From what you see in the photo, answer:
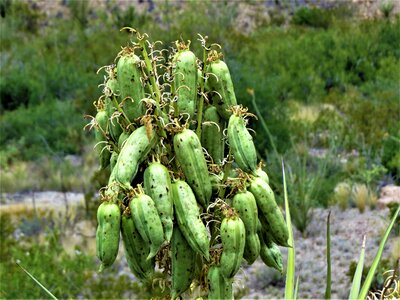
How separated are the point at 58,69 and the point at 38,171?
371cm

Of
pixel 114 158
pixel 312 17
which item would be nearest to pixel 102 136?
pixel 114 158

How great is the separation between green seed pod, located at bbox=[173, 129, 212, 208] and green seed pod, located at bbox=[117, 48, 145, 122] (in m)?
0.13

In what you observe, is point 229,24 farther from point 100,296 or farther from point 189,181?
point 189,181

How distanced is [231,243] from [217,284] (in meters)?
0.13

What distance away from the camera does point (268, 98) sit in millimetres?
9594

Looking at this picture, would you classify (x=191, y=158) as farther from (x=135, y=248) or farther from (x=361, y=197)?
(x=361, y=197)

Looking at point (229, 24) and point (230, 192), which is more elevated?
point (230, 192)

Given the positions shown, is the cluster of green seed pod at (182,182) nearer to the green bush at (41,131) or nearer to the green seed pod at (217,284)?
the green seed pod at (217,284)

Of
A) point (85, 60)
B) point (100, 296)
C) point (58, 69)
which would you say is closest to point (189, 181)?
point (100, 296)

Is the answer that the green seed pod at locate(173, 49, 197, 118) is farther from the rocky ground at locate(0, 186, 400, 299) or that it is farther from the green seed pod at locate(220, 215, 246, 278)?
the rocky ground at locate(0, 186, 400, 299)

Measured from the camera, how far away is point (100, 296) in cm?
554

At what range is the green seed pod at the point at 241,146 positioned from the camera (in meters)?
1.91

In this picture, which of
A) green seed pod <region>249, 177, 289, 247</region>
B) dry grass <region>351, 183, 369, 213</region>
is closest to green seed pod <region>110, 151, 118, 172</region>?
green seed pod <region>249, 177, 289, 247</region>

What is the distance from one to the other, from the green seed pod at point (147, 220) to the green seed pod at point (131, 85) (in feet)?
0.76
